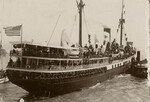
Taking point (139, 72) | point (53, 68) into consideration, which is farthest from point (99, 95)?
point (139, 72)

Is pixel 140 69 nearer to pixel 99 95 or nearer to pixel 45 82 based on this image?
pixel 99 95

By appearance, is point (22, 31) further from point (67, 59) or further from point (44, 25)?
point (67, 59)

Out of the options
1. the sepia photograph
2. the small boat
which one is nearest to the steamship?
the sepia photograph

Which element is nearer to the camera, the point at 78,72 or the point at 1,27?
the point at 1,27

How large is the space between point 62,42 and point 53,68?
0.44m

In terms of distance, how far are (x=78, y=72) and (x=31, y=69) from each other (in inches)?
41.7

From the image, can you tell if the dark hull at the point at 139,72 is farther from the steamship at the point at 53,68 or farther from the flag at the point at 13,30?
the flag at the point at 13,30

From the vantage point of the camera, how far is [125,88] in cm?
544

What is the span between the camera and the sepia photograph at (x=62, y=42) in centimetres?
492

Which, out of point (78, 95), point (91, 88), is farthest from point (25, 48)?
point (91, 88)

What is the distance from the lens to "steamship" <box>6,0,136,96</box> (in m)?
5.21

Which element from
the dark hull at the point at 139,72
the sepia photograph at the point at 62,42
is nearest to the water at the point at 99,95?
the sepia photograph at the point at 62,42

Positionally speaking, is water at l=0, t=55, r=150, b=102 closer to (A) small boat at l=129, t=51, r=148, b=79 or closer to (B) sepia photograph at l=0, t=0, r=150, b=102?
(B) sepia photograph at l=0, t=0, r=150, b=102

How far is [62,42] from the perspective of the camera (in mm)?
5363
